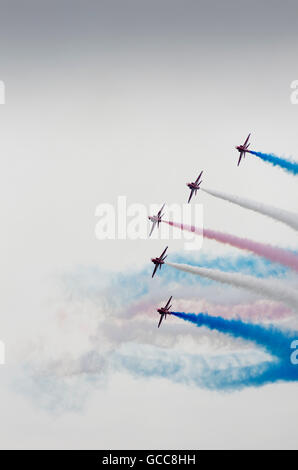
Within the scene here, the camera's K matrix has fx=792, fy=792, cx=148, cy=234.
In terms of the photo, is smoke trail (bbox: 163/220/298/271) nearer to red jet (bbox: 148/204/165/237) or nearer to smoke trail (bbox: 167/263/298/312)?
red jet (bbox: 148/204/165/237)

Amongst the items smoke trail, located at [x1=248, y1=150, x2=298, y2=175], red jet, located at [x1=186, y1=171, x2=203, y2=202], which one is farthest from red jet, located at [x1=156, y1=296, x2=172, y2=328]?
smoke trail, located at [x1=248, y1=150, x2=298, y2=175]

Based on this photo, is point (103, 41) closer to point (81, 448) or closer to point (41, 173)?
point (41, 173)

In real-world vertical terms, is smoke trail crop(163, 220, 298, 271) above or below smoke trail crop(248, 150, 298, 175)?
below

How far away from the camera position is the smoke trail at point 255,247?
24.6 m

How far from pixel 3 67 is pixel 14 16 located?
1685 millimetres

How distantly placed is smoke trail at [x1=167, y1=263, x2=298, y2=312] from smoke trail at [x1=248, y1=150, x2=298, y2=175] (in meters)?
3.63

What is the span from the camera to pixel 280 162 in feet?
82.9

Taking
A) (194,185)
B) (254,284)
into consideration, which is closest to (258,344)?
(254,284)

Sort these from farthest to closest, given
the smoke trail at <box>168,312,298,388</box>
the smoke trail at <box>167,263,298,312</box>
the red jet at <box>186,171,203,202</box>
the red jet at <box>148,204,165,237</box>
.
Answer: the red jet at <box>148,204,165,237</box>
the red jet at <box>186,171,203,202</box>
the smoke trail at <box>168,312,298,388</box>
the smoke trail at <box>167,263,298,312</box>

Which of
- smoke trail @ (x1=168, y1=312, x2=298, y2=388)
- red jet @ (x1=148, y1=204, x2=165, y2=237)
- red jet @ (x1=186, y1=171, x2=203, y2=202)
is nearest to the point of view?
smoke trail @ (x1=168, y1=312, x2=298, y2=388)

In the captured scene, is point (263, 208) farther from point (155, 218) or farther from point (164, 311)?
point (164, 311)

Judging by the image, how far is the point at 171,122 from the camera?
25969 millimetres

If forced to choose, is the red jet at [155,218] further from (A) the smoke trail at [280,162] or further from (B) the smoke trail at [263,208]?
(A) the smoke trail at [280,162]

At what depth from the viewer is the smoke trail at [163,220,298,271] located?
24.6 meters
